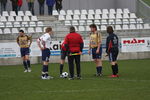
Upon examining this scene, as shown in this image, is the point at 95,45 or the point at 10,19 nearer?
the point at 95,45

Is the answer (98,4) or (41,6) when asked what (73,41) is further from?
(98,4)

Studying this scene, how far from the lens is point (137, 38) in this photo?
29.9 metres

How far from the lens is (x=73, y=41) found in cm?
1669

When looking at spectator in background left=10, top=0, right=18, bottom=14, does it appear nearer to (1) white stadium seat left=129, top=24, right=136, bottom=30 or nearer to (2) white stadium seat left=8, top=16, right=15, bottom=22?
(2) white stadium seat left=8, top=16, right=15, bottom=22

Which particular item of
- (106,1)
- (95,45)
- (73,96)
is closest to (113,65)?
(95,45)

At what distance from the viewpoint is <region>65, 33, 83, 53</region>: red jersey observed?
656 inches

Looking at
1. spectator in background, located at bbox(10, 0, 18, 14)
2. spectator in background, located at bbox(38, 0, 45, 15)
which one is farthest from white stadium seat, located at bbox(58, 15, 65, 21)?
spectator in background, located at bbox(10, 0, 18, 14)

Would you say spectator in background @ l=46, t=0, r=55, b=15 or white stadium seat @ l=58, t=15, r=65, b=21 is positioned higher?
spectator in background @ l=46, t=0, r=55, b=15

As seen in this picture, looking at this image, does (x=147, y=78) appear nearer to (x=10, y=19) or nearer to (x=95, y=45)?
(x=95, y=45)

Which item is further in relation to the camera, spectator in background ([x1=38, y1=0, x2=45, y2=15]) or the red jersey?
spectator in background ([x1=38, y1=0, x2=45, y2=15])

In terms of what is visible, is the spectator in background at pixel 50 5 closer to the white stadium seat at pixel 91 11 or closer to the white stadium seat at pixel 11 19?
the white stadium seat at pixel 91 11

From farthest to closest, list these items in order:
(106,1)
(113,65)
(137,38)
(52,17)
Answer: (106,1)
(52,17)
(137,38)
(113,65)

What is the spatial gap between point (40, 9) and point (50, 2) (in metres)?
0.99

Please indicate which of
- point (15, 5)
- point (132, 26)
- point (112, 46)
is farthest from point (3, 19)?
point (112, 46)
